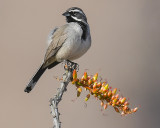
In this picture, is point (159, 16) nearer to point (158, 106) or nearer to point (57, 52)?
point (158, 106)

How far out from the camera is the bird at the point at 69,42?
22.3 feet

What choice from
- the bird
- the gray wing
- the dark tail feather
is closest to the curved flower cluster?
the dark tail feather

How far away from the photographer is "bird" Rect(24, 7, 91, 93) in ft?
22.3

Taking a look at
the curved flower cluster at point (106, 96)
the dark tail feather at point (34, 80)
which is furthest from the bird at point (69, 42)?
the curved flower cluster at point (106, 96)

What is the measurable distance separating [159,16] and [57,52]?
Answer: 954 cm

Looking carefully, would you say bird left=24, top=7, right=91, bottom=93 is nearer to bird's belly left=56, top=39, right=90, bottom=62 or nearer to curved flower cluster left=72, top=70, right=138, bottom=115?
bird's belly left=56, top=39, right=90, bottom=62

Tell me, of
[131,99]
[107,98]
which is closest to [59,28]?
[107,98]

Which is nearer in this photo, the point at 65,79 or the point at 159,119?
the point at 65,79

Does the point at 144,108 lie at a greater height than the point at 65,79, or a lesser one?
lesser

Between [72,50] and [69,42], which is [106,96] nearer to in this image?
[72,50]

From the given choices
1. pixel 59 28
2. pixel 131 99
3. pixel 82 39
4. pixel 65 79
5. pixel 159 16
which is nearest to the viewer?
pixel 65 79

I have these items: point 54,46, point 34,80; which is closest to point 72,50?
point 54,46

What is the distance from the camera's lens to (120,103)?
3.99 metres

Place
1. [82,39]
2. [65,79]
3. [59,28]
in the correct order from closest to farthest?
[65,79] → [82,39] → [59,28]
